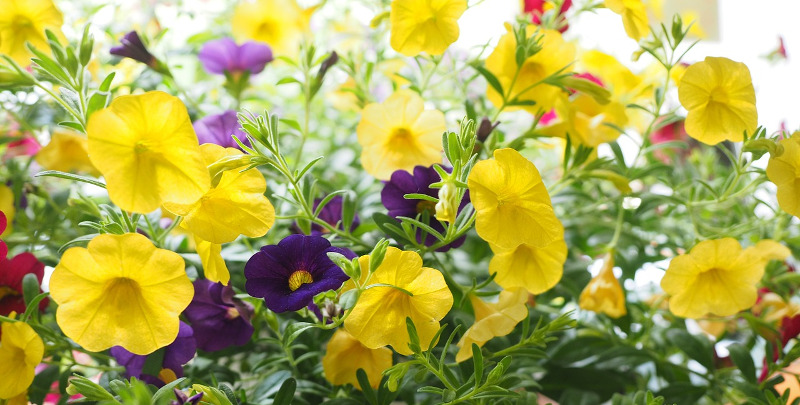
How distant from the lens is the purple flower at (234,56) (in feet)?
2.56

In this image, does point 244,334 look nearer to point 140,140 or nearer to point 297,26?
point 140,140

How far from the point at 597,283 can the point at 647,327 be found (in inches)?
4.5

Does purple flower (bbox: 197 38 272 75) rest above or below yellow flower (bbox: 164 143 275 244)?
above

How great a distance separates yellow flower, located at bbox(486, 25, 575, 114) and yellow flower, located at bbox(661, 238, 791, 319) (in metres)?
0.20

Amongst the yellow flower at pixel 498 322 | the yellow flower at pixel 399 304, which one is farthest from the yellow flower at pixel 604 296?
the yellow flower at pixel 399 304

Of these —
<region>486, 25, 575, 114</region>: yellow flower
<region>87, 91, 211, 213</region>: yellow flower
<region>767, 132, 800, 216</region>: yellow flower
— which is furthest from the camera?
<region>486, 25, 575, 114</region>: yellow flower

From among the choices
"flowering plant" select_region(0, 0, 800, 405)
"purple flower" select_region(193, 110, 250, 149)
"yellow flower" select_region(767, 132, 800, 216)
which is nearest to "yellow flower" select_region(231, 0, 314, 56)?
"flowering plant" select_region(0, 0, 800, 405)

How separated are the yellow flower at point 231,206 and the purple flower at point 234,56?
1.08ft

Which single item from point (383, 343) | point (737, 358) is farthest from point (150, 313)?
point (737, 358)

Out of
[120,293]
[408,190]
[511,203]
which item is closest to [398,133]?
[408,190]

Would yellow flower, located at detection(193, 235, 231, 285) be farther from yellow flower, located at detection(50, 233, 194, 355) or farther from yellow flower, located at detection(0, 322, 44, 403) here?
yellow flower, located at detection(0, 322, 44, 403)

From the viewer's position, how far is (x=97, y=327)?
46 centimetres

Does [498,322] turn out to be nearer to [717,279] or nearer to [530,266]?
[530,266]

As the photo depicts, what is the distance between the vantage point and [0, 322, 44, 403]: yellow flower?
1.59 feet
